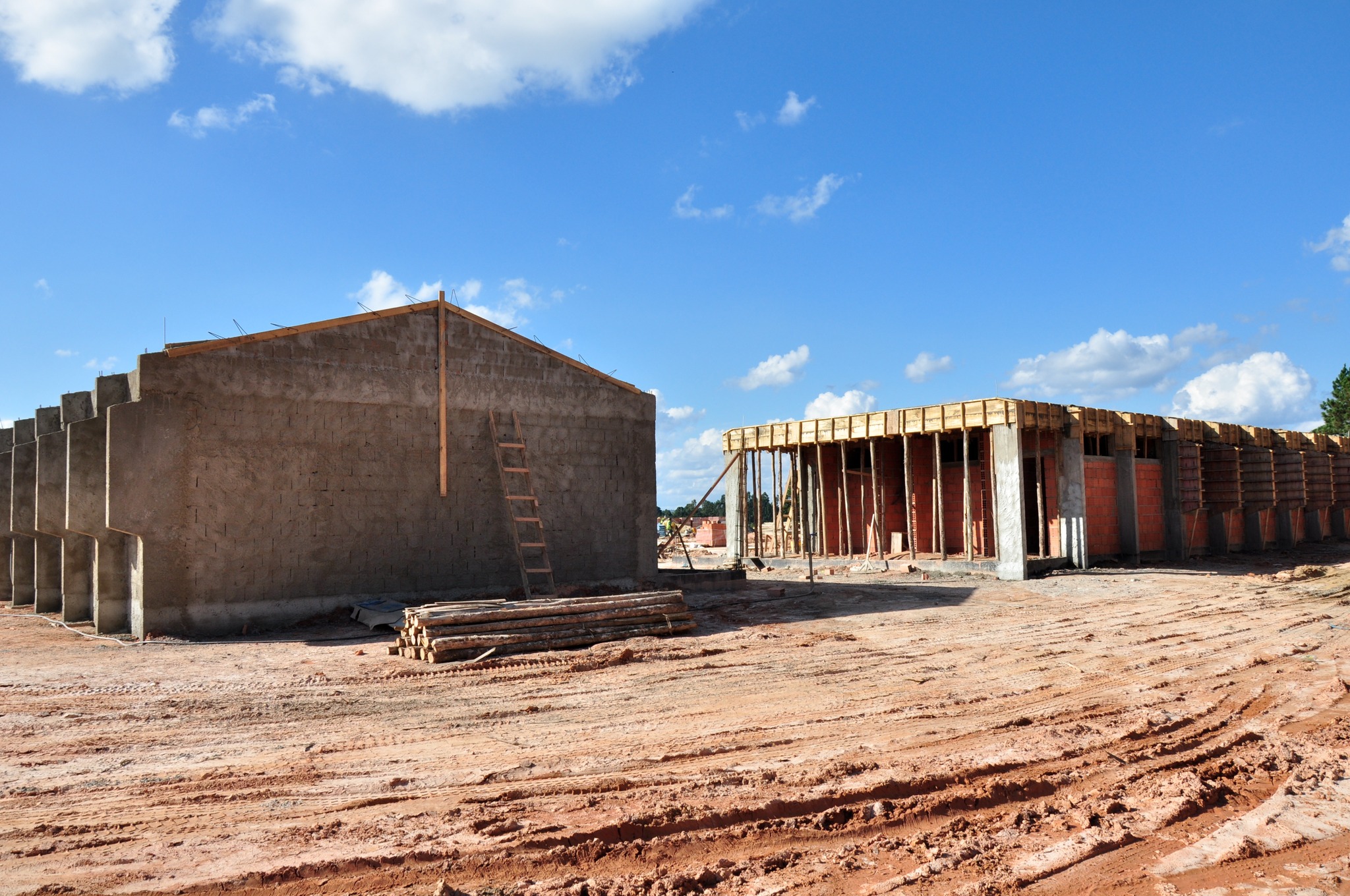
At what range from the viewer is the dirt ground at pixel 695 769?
430cm

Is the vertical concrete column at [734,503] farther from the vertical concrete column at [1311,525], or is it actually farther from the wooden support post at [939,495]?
the vertical concrete column at [1311,525]

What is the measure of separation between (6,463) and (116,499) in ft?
32.7

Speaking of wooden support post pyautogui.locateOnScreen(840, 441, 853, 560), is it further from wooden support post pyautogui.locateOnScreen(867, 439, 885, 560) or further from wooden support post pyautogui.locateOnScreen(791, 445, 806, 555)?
wooden support post pyautogui.locateOnScreen(791, 445, 806, 555)

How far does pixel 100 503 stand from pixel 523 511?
619 cm

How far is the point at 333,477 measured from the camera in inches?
520

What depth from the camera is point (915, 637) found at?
36.9 feet

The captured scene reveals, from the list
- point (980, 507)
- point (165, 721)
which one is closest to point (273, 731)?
point (165, 721)

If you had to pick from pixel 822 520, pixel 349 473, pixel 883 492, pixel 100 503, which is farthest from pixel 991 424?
pixel 100 503

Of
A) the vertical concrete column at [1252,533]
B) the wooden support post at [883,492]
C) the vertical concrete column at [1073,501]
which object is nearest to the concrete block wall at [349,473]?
the wooden support post at [883,492]

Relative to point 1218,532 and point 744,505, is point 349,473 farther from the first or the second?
point 1218,532

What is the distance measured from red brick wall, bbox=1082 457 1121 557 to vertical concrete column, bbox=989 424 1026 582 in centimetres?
293

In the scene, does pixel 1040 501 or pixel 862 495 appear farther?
pixel 862 495

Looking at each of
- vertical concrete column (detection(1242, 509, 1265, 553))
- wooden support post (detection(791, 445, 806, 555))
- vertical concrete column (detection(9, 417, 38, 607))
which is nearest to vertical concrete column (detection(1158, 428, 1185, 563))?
vertical concrete column (detection(1242, 509, 1265, 553))

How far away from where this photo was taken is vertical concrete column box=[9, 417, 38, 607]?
16000 millimetres
